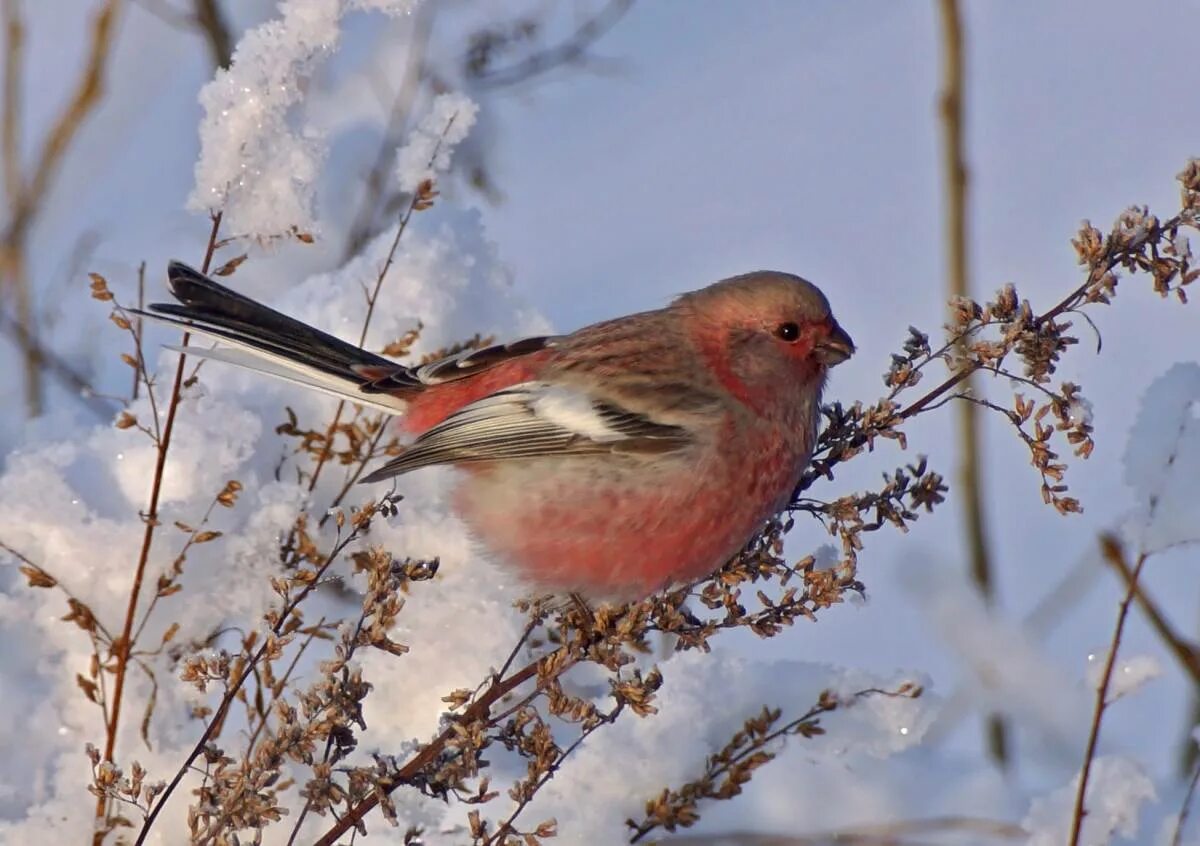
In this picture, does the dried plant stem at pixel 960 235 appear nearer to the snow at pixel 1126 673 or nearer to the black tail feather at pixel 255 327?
the snow at pixel 1126 673

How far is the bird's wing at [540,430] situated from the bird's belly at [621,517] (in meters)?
0.04

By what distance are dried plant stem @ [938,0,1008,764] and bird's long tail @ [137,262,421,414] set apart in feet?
5.62

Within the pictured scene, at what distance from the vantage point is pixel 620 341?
10.7 ft

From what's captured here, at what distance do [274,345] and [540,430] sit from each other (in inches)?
25.8

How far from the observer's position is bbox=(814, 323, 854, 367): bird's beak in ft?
10.2

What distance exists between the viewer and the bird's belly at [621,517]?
2846 millimetres

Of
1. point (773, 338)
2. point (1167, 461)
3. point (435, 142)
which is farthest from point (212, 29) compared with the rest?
point (1167, 461)

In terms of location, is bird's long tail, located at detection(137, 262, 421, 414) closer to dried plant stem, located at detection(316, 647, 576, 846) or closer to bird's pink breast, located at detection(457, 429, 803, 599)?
bird's pink breast, located at detection(457, 429, 803, 599)

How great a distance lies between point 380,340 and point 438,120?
63 cm

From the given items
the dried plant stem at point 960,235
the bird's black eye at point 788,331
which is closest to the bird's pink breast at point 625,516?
the bird's black eye at point 788,331

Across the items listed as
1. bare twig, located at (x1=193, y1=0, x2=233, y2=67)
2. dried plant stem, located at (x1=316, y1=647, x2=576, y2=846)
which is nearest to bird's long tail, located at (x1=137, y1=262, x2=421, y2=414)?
dried plant stem, located at (x1=316, y1=647, x2=576, y2=846)

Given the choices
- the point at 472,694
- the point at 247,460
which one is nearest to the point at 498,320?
the point at 247,460

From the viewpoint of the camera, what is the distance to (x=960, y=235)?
4062mm

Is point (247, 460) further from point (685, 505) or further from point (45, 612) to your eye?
point (685, 505)
